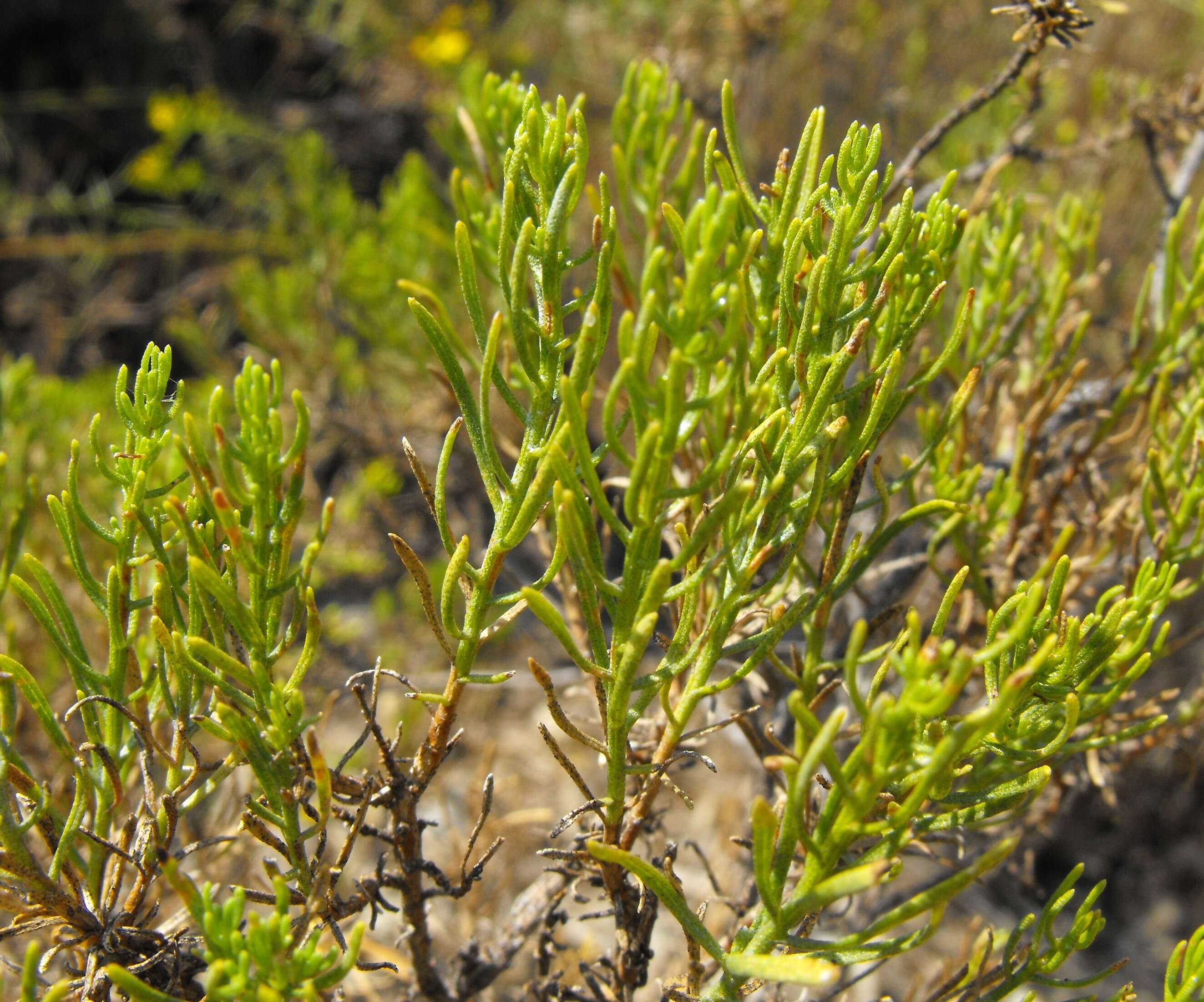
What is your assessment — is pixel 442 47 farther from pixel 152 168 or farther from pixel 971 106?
pixel 971 106

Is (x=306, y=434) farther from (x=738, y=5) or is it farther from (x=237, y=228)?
(x=237, y=228)

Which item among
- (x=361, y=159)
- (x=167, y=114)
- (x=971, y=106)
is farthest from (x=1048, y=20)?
(x=361, y=159)

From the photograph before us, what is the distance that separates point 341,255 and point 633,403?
5.96 ft

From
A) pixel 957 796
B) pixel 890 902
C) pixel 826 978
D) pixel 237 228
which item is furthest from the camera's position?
pixel 237 228

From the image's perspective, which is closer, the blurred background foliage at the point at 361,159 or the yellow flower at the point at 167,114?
the blurred background foliage at the point at 361,159

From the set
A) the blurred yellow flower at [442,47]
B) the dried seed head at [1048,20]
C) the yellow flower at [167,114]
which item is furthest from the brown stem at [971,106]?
the yellow flower at [167,114]

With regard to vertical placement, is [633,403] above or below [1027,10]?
below

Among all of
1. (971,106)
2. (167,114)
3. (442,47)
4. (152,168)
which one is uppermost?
(442,47)

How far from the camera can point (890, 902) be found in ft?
3.60

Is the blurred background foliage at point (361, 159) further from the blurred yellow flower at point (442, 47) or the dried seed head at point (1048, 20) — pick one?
the dried seed head at point (1048, 20)

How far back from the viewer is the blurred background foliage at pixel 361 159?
5.50ft

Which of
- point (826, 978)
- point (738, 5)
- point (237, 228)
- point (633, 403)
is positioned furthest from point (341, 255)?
point (826, 978)

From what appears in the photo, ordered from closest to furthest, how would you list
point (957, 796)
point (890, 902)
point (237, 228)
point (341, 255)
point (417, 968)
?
point (957, 796) → point (417, 968) → point (890, 902) → point (341, 255) → point (237, 228)

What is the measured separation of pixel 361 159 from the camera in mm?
3848
